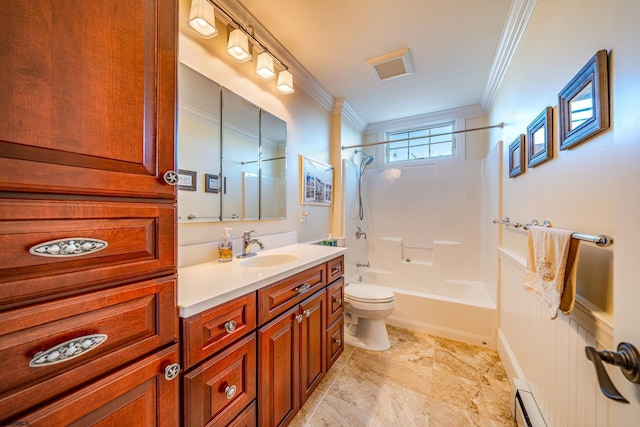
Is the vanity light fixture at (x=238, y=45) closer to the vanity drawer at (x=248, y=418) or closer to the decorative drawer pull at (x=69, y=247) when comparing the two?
the decorative drawer pull at (x=69, y=247)

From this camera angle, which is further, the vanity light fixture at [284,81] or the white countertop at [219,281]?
the vanity light fixture at [284,81]

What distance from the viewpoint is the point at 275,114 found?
1.85 meters

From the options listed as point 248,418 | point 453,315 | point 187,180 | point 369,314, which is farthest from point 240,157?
point 453,315

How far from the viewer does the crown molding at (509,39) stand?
136 centimetres

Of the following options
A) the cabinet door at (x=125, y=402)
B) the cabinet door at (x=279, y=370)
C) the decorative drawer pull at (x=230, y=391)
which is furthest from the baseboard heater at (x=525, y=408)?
the cabinet door at (x=125, y=402)

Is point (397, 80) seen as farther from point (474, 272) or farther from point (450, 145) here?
point (474, 272)

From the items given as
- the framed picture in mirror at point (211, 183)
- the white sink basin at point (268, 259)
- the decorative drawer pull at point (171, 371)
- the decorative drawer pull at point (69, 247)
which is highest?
the framed picture in mirror at point (211, 183)

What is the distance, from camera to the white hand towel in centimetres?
80

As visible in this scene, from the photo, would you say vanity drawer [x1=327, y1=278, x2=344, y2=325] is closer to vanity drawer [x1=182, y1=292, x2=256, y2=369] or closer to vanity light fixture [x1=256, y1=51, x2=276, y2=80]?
vanity drawer [x1=182, y1=292, x2=256, y2=369]

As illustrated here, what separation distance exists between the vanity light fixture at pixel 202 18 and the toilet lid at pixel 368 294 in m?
2.02

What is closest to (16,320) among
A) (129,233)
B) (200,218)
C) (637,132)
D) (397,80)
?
(129,233)

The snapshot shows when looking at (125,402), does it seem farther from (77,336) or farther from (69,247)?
(69,247)

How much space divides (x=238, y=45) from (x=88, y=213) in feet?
4.25

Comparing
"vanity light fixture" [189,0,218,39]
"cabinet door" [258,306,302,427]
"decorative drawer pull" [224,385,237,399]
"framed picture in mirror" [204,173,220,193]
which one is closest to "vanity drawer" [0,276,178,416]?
"decorative drawer pull" [224,385,237,399]
